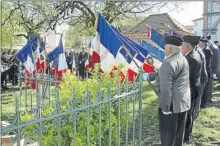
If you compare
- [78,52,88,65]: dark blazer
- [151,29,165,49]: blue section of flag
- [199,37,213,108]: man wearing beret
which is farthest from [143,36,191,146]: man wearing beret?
[78,52,88,65]: dark blazer

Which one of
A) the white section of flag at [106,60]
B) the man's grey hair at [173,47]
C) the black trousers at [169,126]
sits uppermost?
the man's grey hair at [173,47]

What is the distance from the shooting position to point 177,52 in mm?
4164

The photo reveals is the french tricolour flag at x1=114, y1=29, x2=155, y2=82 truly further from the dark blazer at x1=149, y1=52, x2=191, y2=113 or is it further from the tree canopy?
the tree canopy

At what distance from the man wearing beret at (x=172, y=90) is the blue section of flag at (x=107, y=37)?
0.73 meters

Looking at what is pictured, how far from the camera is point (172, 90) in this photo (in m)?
4.09

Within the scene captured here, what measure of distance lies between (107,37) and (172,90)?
3.75 ft

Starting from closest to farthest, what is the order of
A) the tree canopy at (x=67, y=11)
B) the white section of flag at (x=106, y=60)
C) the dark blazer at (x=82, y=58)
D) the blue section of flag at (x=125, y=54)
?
the white section of flag at (x=106, y=60)
the blue section of flag at (x=125, y=54)
the tree canopy at (x=67, y=11)
the dark blazer at (x=82, y=58)

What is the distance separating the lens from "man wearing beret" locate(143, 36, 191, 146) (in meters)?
3.95

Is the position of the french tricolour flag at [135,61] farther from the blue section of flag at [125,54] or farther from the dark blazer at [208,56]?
the dark blazer at [208,56]

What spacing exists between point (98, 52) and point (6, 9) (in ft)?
33.7

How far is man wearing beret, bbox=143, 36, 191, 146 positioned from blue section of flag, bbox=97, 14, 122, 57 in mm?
726

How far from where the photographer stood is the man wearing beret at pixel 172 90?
3.95 metres

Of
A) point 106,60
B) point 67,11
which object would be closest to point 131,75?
point 106,60

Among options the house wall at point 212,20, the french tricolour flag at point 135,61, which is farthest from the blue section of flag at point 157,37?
the house wall at point 212,20
